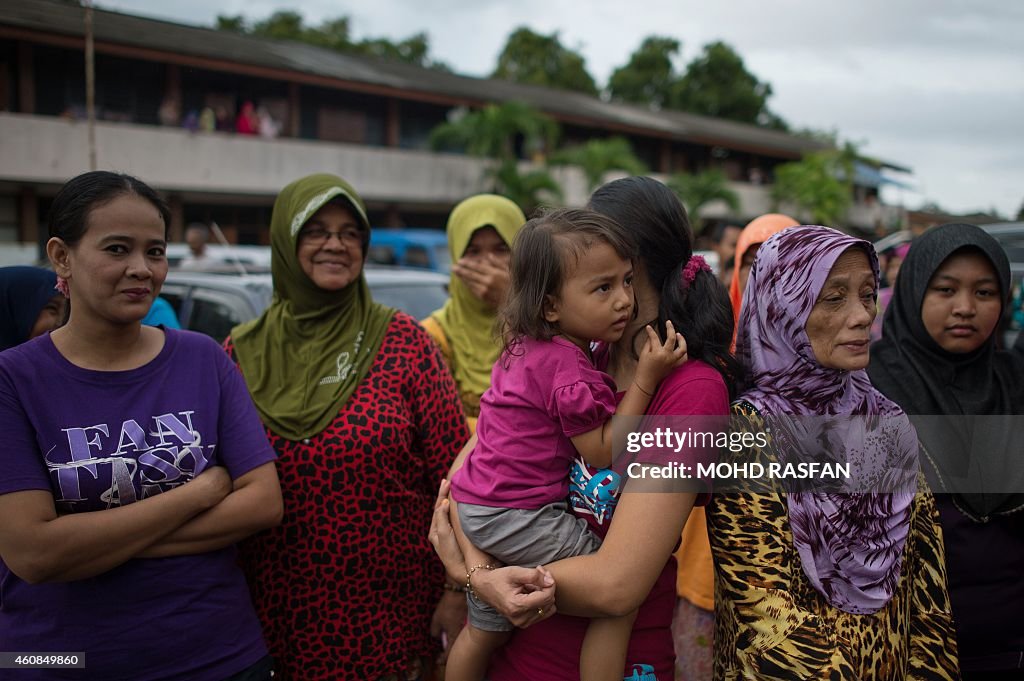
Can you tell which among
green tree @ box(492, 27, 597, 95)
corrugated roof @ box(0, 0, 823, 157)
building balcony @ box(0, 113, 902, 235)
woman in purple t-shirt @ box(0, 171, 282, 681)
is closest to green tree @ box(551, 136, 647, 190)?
building balcony @ box(0, 113, 902, 235)

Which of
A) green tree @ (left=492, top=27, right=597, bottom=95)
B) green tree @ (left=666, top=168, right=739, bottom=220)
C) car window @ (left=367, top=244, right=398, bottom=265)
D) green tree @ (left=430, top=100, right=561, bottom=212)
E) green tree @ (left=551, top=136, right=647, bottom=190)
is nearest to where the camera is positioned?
car window @ (left=367, top=244, right=398, bottom=265)

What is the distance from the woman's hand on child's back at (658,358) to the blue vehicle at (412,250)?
11765 mm

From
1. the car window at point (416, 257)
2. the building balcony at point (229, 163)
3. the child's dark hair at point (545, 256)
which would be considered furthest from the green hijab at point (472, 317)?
the building balcony at point (229, 163)

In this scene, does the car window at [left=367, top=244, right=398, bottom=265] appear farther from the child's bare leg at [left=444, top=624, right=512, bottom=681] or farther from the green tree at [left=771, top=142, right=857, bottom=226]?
the green tree at [left=771, top=142, right=857, bottom=226]

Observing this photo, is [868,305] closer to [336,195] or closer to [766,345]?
[766,345]

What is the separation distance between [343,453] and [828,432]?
1.37 metres

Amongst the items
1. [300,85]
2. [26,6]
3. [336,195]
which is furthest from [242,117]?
[336,195]

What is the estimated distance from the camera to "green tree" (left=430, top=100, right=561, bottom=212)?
18.7 meters

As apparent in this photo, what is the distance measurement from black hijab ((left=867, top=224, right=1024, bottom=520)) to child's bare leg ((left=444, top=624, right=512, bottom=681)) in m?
1.32

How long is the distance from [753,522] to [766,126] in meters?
48.6

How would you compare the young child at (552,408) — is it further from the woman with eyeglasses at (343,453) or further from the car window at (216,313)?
the car window at (216,313)

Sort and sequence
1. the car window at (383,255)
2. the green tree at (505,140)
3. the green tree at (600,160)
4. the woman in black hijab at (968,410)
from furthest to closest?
the green tree at (600,160), the green tree at (505,140), the car window at (383,255), the woman in black hijab at (968,410)

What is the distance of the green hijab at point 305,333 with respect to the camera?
2391 millimetres

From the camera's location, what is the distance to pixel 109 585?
6.14 ft
